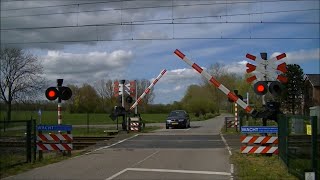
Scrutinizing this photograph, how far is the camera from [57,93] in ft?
59.3

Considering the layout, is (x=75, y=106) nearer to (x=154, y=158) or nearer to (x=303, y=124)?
(x=154, y=158)

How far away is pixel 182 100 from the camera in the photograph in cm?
10262

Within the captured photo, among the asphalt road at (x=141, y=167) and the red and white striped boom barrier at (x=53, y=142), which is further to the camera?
the red and white striped boom barrier at (x=53, y=142)

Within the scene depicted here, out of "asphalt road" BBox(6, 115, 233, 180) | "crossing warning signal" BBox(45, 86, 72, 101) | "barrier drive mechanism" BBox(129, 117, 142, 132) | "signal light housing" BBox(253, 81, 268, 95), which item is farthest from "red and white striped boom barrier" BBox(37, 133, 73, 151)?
"barrier drive mechanism" BBox(129, 117, 142, 132)

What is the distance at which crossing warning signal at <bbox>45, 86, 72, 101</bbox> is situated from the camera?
18000 mm

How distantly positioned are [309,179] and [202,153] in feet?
29.9

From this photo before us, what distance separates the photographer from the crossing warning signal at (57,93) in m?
18.0

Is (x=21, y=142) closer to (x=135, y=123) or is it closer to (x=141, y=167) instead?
(x=141, y=167)

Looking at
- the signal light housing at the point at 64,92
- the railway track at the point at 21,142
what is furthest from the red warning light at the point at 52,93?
the railway track at the point at 21,142

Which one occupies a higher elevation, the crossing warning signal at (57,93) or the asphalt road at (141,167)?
the crossing warning signal at (57,93)

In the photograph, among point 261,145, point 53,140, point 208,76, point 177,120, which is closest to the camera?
point 261,145

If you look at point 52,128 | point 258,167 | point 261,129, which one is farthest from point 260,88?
point 52,128

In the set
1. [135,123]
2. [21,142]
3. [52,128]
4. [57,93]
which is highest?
[57,93]

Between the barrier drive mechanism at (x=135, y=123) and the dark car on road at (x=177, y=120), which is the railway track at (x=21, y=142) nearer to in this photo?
the barrier drive mechanism at (x=135, y=123)
